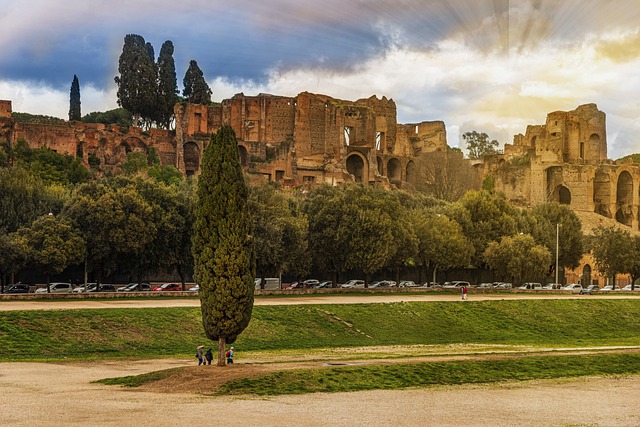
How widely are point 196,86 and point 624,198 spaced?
60.7 m

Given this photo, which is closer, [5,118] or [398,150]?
[5,118]

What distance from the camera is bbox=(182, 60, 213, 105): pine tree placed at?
4734 inches

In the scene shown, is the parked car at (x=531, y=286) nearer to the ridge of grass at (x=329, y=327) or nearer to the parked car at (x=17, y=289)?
the ridge of grass at (x=329, y=327)

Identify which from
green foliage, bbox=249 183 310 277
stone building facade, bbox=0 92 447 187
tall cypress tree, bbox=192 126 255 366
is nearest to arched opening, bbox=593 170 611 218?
stone building facade, bbox=0 92 447 187

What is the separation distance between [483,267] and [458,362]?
4880 cm

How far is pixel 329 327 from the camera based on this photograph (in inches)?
1844

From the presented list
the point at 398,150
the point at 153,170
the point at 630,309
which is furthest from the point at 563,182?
the point at 630,309

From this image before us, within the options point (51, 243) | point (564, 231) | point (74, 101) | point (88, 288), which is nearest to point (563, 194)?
point (564, 231)

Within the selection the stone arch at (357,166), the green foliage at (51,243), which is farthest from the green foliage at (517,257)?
the stone arch at (357,166)

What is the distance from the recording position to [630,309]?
2363 inches

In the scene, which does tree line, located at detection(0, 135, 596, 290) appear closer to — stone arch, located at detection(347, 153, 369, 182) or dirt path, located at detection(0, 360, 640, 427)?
dirt path, located at detection(0, 360, 640, 427)

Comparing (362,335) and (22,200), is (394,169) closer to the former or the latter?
(22,200)

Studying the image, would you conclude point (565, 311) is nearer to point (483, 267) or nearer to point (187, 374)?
point (483, 267)

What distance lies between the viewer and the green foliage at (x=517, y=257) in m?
72.6
